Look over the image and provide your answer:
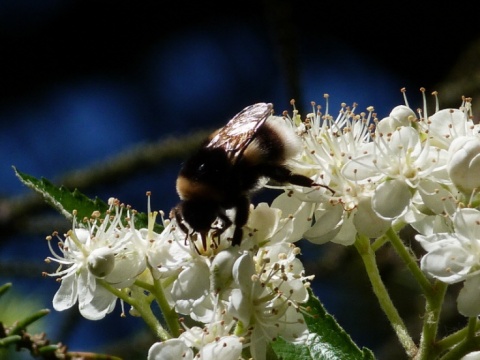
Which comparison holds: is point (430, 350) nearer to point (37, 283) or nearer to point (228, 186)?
point (228, 186)

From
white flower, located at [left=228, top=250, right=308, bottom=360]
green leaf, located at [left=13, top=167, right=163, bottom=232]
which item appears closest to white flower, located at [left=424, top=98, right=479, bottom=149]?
white flower, located at [left=228, top=250, right=308, bottom=360]

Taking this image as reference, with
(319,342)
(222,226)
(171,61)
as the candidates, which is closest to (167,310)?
(222,226)

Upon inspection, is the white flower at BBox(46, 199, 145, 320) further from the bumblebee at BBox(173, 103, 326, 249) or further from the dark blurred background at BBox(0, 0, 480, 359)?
the dark blurred background at BBox(0, 0, 480, 359)

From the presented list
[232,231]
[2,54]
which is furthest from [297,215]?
[2,54]

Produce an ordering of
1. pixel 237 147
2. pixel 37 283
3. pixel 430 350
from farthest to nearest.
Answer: pixel 37 283 → pixel 237 147 → pixel 430 350

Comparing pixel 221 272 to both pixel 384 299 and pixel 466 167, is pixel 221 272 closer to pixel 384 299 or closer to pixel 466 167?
pixel 384 299

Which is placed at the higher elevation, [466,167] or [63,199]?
[63,199]
